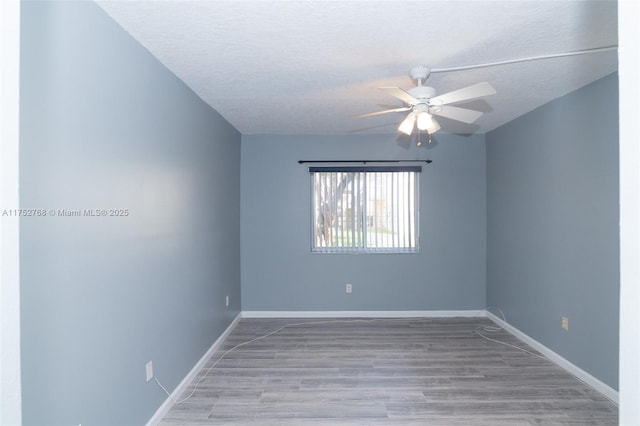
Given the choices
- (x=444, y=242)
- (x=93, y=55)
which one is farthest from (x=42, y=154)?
(x=444, y=242)

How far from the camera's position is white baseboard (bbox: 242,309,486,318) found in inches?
165

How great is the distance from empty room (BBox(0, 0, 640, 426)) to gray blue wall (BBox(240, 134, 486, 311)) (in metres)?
0.03

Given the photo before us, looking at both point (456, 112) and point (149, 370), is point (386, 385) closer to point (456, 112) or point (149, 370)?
point (149, 370)

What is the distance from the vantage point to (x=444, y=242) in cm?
423

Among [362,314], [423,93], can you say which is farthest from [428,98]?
[362,314]

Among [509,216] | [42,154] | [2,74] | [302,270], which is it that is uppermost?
[2,74]

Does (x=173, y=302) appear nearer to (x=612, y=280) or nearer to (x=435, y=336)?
(x=435, y=336)

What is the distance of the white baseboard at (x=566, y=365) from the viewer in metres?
2.36

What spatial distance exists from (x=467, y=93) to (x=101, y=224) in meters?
2.21

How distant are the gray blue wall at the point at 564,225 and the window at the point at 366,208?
1.12 meters

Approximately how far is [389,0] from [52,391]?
7.72 ft

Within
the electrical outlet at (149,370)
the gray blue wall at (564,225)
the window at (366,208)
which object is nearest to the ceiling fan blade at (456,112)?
the gray blue wall at (564,225)

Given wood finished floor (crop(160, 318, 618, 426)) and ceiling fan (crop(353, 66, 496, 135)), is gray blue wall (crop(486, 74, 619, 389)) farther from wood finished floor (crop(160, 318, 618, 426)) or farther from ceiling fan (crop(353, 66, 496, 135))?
ceiling fan (crop(353, 66, 496, 135))

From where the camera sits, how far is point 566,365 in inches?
109
